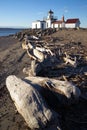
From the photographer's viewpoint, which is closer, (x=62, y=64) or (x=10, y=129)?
(x=10, y=129)

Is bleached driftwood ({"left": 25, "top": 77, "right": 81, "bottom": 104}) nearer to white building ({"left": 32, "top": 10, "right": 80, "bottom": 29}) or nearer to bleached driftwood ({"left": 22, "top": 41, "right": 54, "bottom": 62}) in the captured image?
bleached driftwood ({"left": 22, "top": 41, "right": 54, "bottom": 62})

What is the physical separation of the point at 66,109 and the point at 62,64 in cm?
546

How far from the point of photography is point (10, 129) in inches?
247

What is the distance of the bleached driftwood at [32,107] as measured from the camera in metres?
5.69

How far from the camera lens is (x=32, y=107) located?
5.92 m

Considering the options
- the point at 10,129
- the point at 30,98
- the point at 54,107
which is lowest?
the point at 10,129

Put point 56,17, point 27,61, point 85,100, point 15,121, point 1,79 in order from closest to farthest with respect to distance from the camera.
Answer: point 15,121 → point 85,100 → point 1,79 → point 27,61 → point 56,17

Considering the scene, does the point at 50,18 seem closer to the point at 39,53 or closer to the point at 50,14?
the point at 50,14

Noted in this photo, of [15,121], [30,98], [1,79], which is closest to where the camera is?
[30,98]

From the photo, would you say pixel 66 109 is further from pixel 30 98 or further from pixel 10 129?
pixel 10 129

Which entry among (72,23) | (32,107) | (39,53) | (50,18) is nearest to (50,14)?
(50,18)

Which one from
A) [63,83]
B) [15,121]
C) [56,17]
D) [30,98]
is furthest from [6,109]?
[56,17]

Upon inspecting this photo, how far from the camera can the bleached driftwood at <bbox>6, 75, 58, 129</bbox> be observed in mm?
5687

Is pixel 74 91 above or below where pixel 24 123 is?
above
